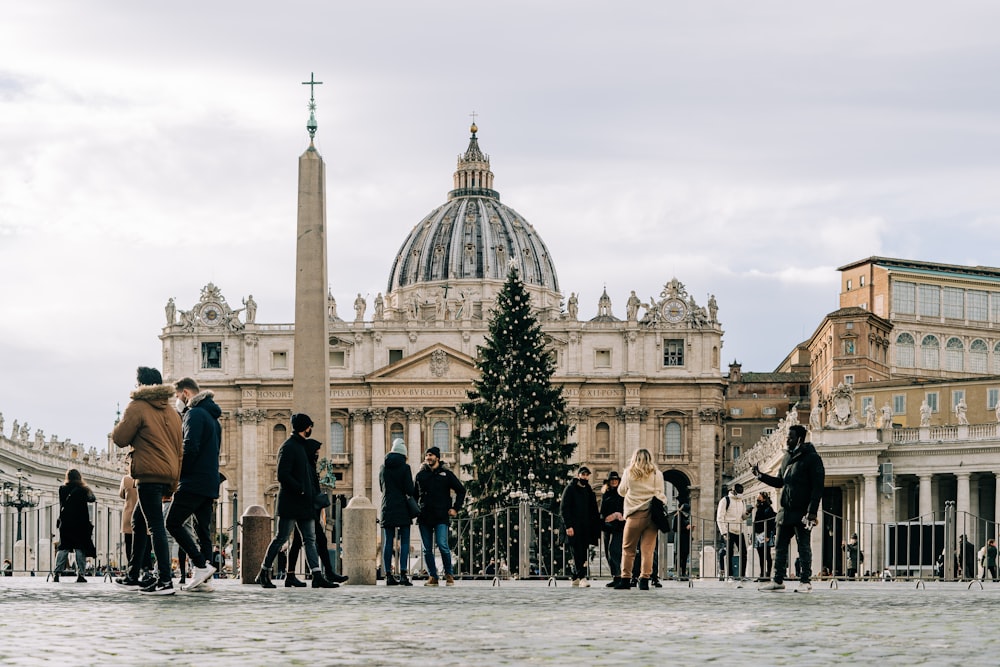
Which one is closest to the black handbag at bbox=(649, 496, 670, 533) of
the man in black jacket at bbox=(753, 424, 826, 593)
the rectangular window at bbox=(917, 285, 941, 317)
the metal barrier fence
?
the man in black jacket at bbox=(753, 424, 826, 593)

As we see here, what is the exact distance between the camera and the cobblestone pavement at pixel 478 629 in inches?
462

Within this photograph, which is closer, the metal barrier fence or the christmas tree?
the metal barrier fence

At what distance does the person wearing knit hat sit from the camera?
2356 centimetres

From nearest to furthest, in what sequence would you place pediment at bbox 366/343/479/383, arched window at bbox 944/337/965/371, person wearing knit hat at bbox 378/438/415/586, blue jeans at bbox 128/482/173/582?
blue jeans at bbox 128/482/173/582 → person wearing knit hat at bbox 378/438/415/586 → arched window at bbox 944/337/965/371 → pediment at bbox 366/343/479/383

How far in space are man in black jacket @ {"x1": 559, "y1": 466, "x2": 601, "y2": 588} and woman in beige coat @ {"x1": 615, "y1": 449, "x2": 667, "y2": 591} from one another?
6.05ft

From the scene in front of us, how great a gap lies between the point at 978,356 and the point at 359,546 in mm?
90184

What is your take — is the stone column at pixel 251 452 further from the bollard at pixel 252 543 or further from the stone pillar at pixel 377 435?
the bollard at pixel 252 543

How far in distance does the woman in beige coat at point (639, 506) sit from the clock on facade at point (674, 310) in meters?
97.7

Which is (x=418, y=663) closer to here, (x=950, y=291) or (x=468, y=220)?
(x=950, y=291)

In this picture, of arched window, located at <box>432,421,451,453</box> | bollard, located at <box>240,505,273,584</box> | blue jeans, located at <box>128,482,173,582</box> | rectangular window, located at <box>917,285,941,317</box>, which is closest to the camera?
blue jeans, located at <box>128,482,173,582</box>

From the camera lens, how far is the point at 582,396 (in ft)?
391

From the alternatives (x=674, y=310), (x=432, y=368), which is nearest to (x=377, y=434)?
(x=432, y=368)

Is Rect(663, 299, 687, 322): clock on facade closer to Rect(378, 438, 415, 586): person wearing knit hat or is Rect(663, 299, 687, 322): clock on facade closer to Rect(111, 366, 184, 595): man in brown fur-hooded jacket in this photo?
Rect(378, 438, 415, 586): person wearing knit hat

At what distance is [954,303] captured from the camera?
4299 inches
